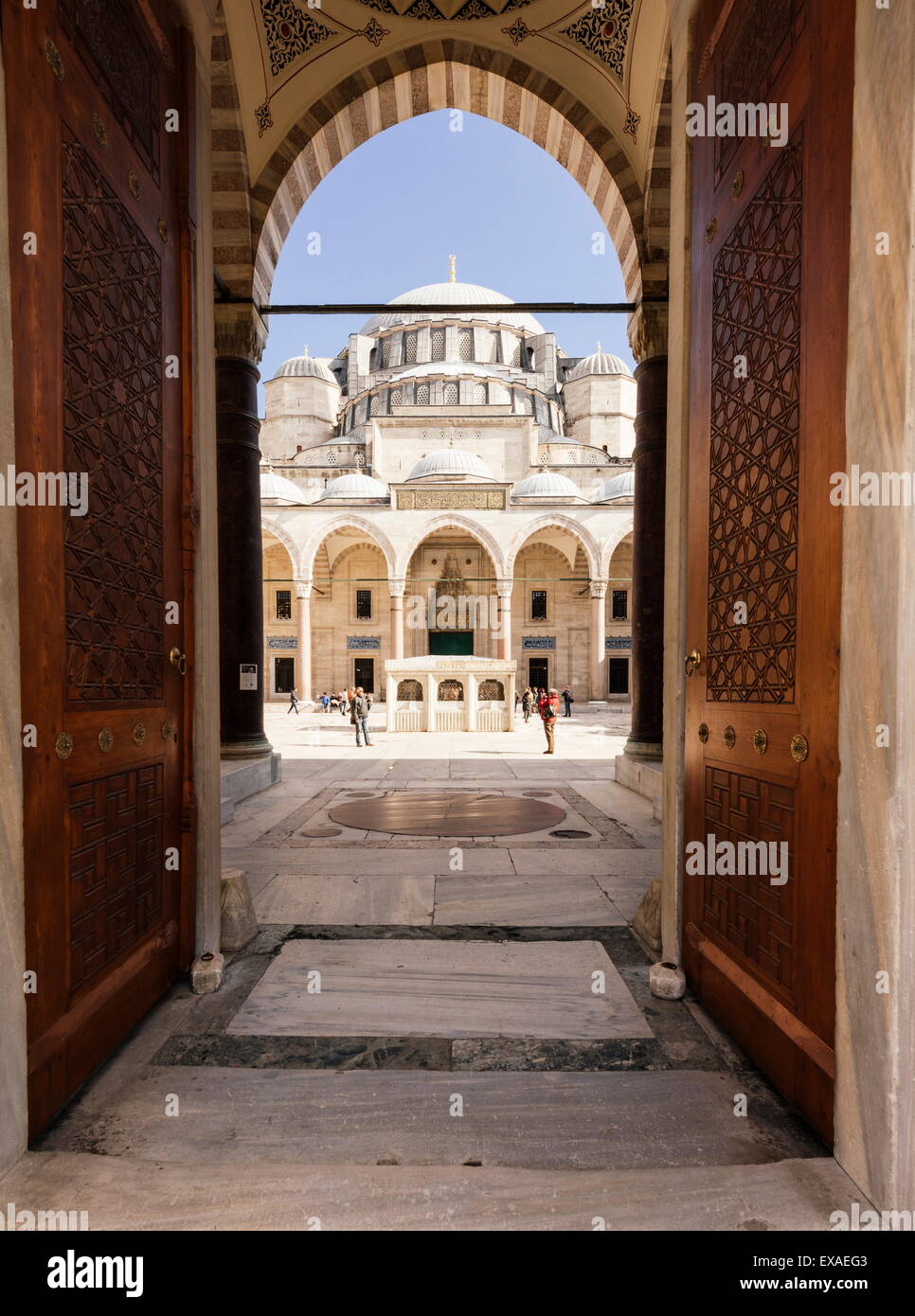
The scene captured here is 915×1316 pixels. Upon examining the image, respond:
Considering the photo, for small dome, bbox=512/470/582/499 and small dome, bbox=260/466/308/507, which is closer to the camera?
small dome, bbox=260/466/308/507

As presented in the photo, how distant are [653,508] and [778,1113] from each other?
557 centimetres

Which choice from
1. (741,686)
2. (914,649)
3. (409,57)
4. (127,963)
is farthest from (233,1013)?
(409,57)

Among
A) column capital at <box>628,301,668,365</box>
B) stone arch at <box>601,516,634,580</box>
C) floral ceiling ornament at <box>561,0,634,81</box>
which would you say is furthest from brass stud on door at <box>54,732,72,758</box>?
stone arch at <box>601,516,634,580</box>

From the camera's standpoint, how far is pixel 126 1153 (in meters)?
1.58

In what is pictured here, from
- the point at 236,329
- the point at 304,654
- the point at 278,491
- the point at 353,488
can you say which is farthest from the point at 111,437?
the point at 353,488

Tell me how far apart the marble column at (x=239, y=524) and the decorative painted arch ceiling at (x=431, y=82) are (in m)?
0.58

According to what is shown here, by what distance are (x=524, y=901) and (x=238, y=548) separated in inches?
187

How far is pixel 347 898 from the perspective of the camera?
132 inches

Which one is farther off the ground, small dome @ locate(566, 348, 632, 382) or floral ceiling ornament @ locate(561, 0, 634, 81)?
small dome @ locate(566, 348, 632, 382)

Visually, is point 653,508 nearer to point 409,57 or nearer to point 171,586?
point 409,57

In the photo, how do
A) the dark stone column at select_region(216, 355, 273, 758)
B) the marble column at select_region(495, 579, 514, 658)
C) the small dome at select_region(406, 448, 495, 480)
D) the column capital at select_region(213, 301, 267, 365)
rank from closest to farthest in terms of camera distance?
the column capital at select_region(213, 301, 267, 365) → the dark stone column at select_region(216, 355, 273, 758) → the marble column at select_region(495, 579, 514, 658) → the small dome at select_region(406, 448, 495, 480)

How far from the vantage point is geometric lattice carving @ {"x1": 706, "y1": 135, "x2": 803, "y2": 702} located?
182 centimetres

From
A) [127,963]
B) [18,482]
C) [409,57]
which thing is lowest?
[127,963]

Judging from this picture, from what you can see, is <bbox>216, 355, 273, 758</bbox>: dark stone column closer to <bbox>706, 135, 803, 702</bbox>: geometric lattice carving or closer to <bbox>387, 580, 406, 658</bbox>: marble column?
<bbox>706, 135, 803, 702</bbox>: geometric lattice carving
